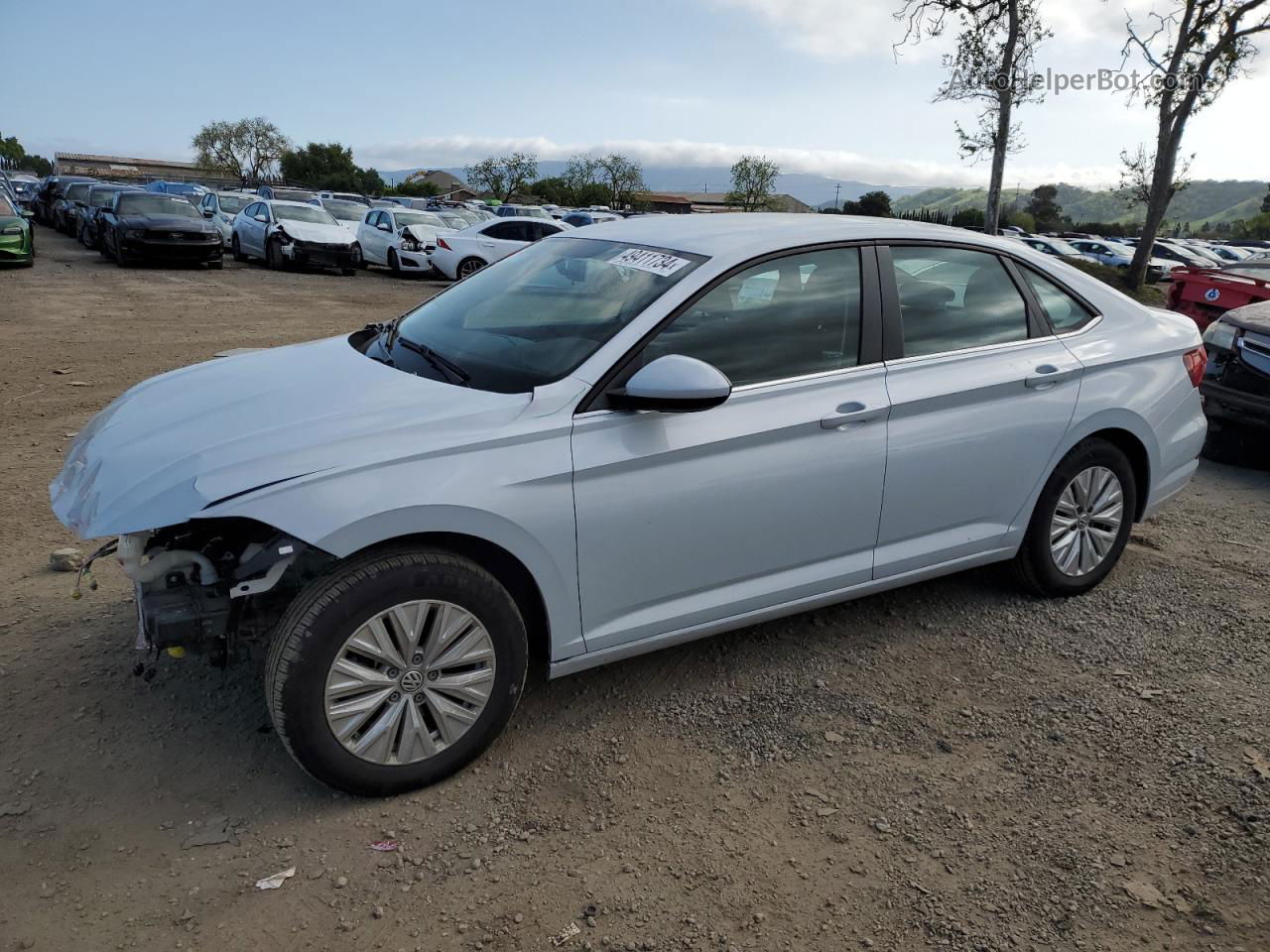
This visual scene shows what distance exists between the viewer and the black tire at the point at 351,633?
2662 millimetres

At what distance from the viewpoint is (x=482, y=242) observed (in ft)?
60.7

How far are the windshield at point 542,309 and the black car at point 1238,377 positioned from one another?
4.81 metres

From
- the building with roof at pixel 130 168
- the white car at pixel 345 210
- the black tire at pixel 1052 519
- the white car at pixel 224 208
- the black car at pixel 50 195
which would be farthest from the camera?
the building with roof at pixel 130 168

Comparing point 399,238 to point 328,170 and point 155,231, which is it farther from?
point 328,170

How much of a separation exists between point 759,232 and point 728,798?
6.73ft

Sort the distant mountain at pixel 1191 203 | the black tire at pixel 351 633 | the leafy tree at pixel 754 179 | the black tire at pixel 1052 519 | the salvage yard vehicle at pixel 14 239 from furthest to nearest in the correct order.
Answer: the distant mountain at pixel 1191 203, the leafy tree at pixel 754 179, the salvage yard vehicle at pixel 14 239, the black tire at pixel 1052 519, the black tire at pixel 351 633

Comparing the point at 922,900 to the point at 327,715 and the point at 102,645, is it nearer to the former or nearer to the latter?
the point at 327,715

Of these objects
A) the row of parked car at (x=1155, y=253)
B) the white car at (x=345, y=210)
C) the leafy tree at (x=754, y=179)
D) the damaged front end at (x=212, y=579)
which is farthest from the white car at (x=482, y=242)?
the leafy tree at (x=754, y=179)

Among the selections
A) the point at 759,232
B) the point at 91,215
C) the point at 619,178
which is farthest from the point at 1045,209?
the point at 759,232

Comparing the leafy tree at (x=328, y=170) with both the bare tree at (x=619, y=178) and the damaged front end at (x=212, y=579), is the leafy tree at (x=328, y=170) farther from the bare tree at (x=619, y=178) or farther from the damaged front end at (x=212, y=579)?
the damaged front end at (x=212, y=579)

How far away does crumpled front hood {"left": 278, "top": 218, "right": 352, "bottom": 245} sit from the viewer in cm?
2009

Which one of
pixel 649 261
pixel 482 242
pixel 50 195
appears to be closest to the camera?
pixel 649 261

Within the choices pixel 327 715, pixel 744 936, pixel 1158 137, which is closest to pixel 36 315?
pixel 327 715

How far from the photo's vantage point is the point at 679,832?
2.83 metres
